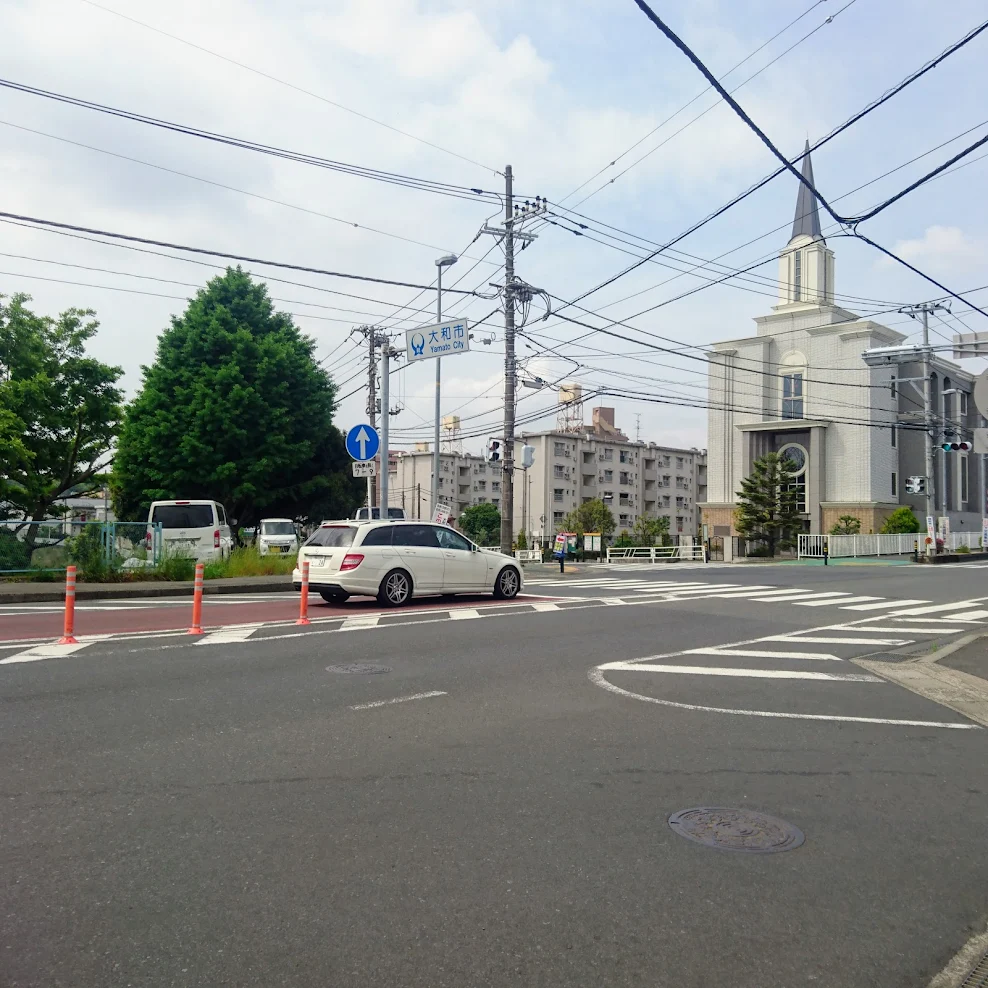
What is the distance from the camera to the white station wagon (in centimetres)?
1492

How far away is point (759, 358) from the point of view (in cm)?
5984

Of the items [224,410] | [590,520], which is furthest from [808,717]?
[590,520]

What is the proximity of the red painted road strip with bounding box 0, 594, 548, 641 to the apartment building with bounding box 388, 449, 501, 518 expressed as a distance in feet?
264

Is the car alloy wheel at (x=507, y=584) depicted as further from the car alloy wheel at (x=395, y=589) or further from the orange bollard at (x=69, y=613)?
the orange bollard at (x=69, y=613)

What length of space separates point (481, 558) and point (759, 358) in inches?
1877

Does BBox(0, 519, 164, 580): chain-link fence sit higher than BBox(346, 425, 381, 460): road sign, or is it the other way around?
BBox(346, 425, 381, 460): road sign

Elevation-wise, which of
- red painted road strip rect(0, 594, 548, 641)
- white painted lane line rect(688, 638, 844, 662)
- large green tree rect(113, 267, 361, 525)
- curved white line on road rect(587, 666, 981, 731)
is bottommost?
curved white line on road rect(587, 666, 981, 731)

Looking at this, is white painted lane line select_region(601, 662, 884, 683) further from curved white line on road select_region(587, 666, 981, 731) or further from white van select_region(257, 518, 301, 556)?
white van select_region(257, 518, 301, 556)

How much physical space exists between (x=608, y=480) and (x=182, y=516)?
71319 millimetres

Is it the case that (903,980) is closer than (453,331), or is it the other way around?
(903,980)

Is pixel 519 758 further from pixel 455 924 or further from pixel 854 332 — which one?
pixel 854 332

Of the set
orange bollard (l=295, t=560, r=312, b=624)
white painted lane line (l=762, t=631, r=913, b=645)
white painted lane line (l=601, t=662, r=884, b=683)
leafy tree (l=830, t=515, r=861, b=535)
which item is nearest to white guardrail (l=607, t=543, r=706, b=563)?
leafy tree (l=830, t=515, r=861, b=535)

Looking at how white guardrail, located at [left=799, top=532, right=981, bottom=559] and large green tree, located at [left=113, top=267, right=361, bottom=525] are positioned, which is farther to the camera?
white guardrail, located at [left=799, top=532, right=981, bottom=559]

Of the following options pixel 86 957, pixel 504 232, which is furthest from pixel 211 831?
pixel 504 232
